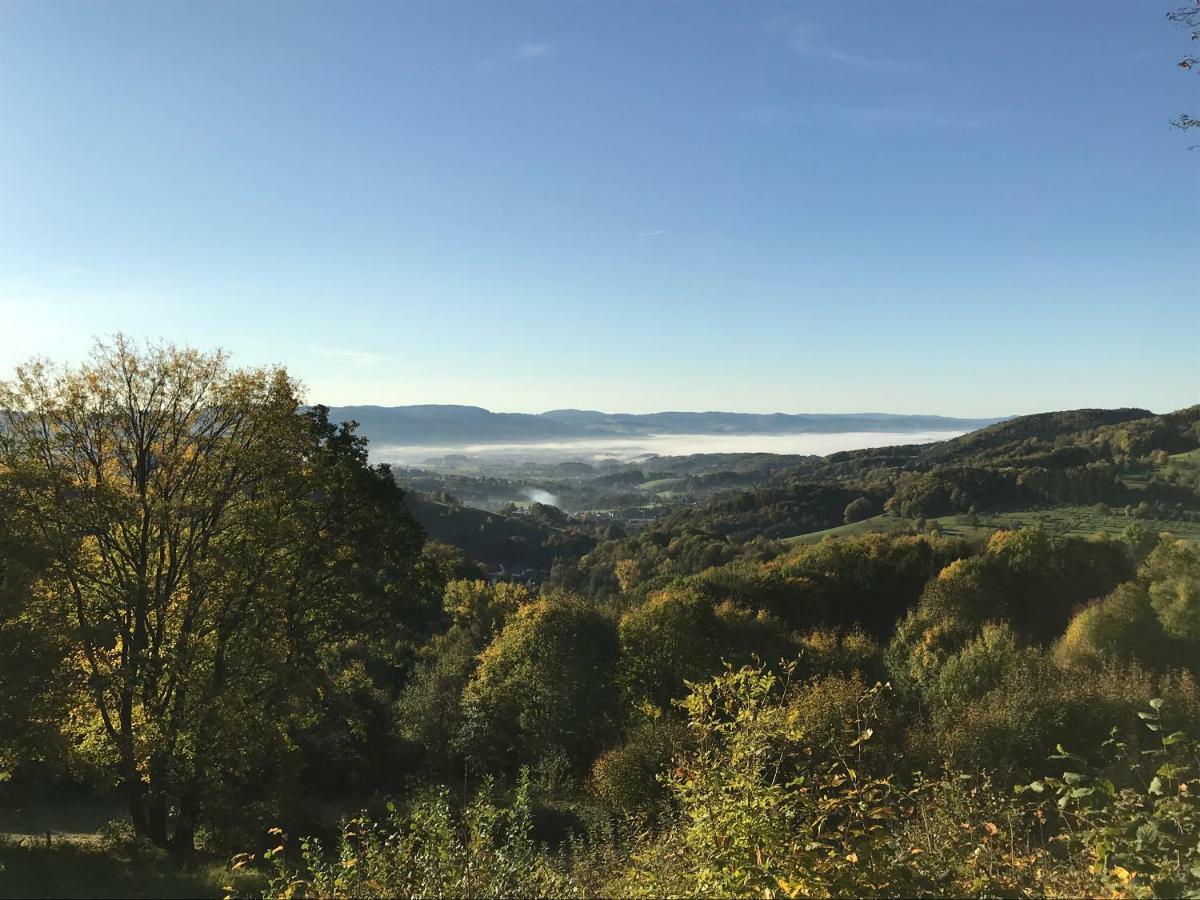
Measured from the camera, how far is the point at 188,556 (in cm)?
1371

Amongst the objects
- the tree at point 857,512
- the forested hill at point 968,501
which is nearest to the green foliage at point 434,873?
the forested hill at point 968,501

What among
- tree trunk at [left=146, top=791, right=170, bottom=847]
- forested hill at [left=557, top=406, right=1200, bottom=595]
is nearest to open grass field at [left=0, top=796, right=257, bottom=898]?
tree trunk at [left=146, top=791, right=170, bottom=847]

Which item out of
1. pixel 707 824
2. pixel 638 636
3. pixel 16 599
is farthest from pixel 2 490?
pixel 638 636

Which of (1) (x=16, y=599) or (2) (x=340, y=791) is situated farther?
(2) (x=340, y=791)

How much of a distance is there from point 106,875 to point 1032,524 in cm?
10600

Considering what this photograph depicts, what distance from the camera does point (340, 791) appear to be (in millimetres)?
28219

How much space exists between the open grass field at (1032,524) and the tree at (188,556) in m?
88.2

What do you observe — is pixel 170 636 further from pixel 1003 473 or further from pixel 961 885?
pixel 1003 473

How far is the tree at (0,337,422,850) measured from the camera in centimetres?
1259

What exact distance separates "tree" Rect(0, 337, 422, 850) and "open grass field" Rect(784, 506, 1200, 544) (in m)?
88.2

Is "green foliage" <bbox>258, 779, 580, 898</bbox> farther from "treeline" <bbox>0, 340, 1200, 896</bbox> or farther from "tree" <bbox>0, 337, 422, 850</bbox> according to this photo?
"tree" <bbox>0, 337, 422, 850</bbox>

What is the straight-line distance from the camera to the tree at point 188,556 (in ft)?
41.3

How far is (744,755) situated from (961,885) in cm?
177

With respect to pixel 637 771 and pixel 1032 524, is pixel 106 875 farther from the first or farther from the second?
pixel 1032 524
